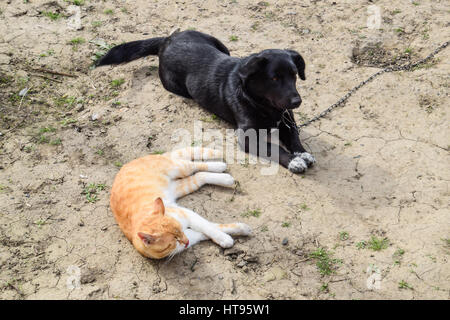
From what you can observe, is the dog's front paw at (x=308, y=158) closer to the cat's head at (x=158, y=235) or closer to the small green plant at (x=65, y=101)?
the cat's head at (x=158, y=235)

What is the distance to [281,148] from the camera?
4.32m

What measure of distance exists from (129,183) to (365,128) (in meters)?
2.50

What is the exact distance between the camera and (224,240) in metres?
3.31

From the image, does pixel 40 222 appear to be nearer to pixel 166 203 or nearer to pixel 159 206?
pixel 166 203

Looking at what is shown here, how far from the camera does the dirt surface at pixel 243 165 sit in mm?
3162

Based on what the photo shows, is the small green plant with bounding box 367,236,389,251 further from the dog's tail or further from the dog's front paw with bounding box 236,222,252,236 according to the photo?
the dog's tail

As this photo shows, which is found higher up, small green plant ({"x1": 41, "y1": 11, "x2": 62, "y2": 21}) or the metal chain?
the metal chain

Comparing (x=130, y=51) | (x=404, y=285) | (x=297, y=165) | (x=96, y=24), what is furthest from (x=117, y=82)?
(x=404, y=285)

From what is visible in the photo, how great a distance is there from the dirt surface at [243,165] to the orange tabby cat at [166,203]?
4.6 inches

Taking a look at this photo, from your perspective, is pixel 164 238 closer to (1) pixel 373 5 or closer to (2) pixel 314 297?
(2) pixel 314 297

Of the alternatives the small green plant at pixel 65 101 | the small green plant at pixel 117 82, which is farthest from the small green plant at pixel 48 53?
the small green plant at pixel 117 82

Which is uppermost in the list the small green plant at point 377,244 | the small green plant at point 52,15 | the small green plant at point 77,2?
the small green plant at point 377,244

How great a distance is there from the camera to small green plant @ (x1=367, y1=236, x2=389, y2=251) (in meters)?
3.29

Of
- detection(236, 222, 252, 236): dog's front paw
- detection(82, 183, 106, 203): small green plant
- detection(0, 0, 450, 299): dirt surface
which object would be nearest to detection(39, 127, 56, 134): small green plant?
detection(0, 0, 450, 299): dirt surface
